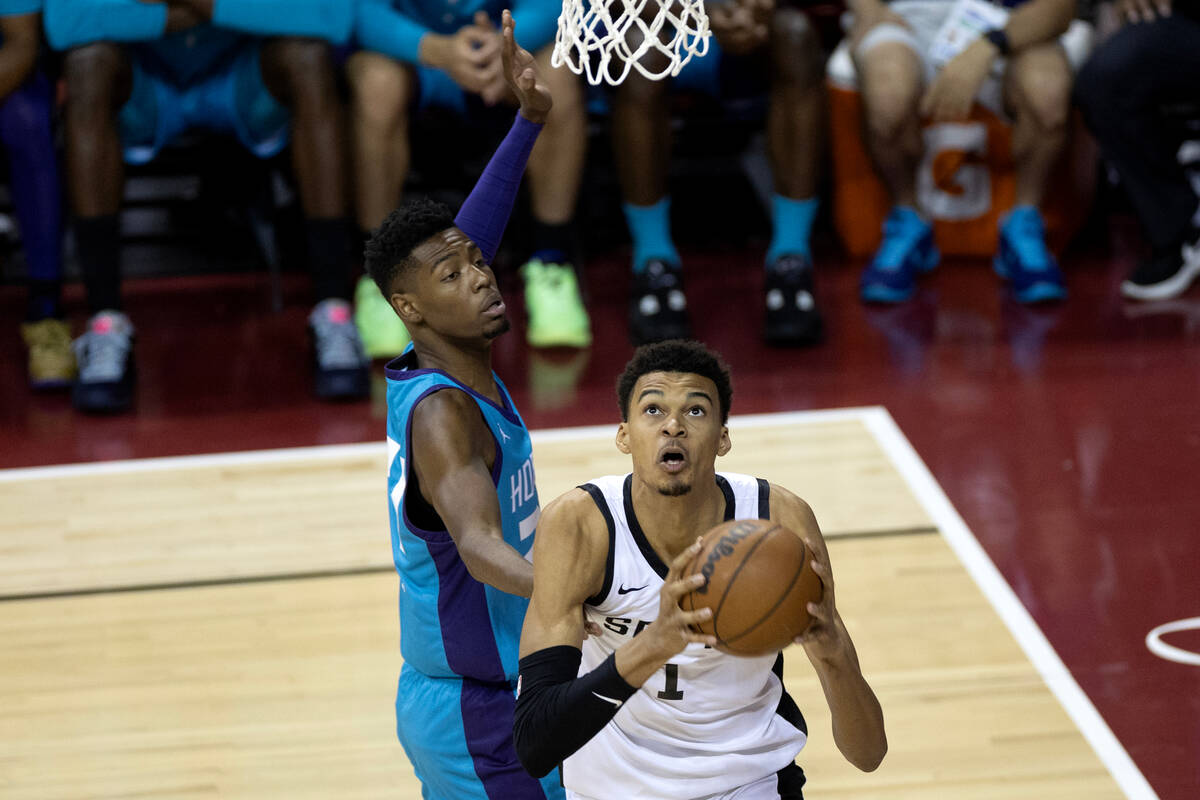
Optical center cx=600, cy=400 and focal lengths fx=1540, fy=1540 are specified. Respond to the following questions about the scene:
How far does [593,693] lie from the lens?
201cm

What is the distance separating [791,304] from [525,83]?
105 inches

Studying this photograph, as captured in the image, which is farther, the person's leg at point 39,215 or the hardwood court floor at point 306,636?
the person's leg at point 39,215

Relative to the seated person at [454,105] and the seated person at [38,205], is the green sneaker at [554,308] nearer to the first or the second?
the seated person at [454,105]

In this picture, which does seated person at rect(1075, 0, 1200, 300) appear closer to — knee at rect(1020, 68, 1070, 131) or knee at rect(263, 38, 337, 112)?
knee at rect(1020, 68, 1070, 131)

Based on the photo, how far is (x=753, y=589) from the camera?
1942 mm

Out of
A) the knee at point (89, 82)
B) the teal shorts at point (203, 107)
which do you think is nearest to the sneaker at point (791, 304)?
the teal shorts at point (203, 107)

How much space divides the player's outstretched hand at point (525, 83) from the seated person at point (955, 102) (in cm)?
296

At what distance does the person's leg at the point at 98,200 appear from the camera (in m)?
5.32

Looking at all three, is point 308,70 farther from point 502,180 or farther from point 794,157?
point 502,180

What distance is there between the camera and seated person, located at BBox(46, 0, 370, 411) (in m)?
5.32

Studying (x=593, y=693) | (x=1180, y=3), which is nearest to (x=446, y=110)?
(x=1180, y=3)

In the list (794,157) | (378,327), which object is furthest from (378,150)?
(794,157)

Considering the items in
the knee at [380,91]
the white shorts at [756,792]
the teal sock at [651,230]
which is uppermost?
the knee at [380,91]

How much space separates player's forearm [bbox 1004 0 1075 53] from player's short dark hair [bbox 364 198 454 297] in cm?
362
